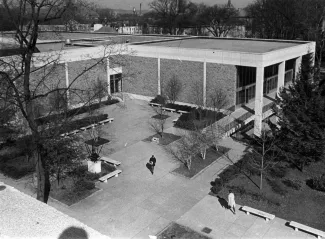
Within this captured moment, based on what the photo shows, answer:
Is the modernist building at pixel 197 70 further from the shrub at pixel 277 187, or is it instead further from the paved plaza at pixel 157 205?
the shrub at pixel 277 187

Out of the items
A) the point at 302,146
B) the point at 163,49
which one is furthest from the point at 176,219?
the point at 163,49

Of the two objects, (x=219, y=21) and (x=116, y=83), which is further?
(x=219, y=21)

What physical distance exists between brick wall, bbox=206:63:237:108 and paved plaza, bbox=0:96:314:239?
24.1 ft

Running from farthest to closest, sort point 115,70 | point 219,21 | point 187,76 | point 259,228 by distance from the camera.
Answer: point 219,21, point 115,70, point 187,76, point 259,228

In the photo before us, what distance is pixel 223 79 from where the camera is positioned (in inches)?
1125

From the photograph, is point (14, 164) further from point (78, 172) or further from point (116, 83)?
point (116, 83)

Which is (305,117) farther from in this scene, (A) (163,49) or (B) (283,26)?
(B) (283,26)

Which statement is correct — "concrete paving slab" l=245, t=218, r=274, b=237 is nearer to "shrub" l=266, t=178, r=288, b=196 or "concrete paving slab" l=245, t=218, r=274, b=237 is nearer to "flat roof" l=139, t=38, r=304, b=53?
"shrub" l=266, t=178, r=288, b=196

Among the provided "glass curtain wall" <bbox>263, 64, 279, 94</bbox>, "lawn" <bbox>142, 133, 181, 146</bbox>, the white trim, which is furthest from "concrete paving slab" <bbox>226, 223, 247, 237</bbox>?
"glass curtain wall" <bbox>263, 64, 279, 94</bbox>

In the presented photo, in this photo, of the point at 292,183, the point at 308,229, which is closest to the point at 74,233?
the point at 308,229

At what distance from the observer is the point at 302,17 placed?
56.6 meters

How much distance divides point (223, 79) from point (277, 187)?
12722 millimetres

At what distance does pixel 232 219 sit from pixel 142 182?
5027 millimetres

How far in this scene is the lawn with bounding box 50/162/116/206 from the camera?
54.4 feet
